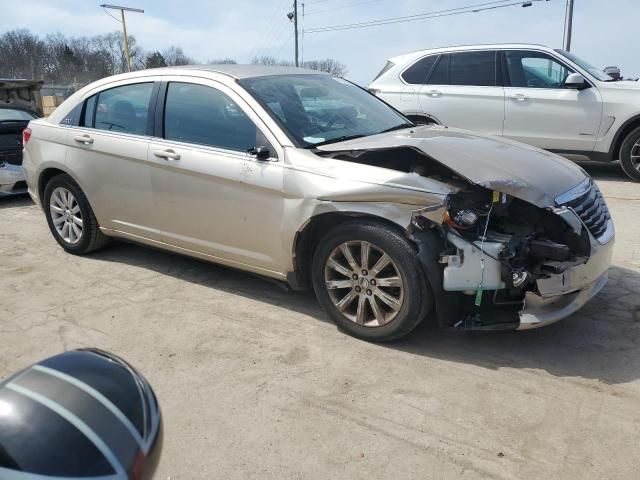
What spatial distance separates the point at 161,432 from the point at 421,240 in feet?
7.78

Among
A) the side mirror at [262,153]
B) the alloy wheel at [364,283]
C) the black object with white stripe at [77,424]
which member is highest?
the side mirror at [262,153]

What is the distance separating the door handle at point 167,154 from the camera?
4.25m

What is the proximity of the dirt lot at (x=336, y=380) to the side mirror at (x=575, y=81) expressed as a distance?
388cm

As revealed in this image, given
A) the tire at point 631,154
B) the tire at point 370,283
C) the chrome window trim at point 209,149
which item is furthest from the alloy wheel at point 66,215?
the tire at point 631,154

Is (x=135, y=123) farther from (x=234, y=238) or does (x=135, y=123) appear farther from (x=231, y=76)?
(x=234, y=238)

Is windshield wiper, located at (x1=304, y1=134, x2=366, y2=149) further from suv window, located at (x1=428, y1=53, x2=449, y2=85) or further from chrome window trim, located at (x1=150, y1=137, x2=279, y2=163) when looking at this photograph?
suv window, located at (x1=428, y1=53, x2=449, y2=85)

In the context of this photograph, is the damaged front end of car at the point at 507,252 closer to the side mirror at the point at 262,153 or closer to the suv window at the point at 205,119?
the side mirror at the point at 262,153

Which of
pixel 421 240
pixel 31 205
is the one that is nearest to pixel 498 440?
pixel 421 240

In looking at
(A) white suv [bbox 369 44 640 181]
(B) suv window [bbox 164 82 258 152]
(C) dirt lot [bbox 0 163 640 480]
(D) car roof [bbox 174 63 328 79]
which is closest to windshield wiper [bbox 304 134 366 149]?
(B) suv window [bbox 164 82 258 152]

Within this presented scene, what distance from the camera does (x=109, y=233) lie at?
509cm

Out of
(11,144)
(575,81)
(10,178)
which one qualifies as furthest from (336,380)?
Result: (11,144)

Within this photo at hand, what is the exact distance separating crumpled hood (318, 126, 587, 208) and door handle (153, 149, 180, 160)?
117 centimetres

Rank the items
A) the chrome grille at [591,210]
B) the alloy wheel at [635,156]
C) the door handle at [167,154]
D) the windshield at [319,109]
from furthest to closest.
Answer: the alloy wheel at [635,156] < the door handle at [167,154] < the windshield at [319,109] < the chrome grille at [591,210]

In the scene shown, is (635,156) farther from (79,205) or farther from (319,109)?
(79,205)
